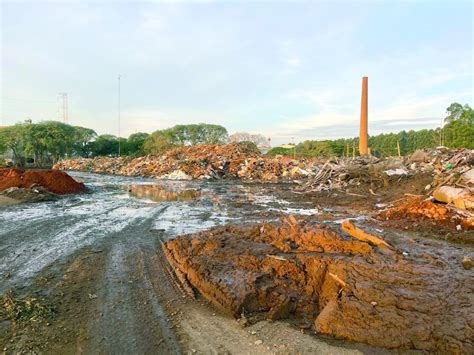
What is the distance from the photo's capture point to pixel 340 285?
4004 mm

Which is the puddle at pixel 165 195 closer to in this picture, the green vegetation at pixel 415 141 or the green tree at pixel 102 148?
the green vegetation at pixel 415 141

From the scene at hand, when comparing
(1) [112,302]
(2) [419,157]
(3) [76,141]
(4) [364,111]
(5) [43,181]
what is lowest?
(1) [112,302]

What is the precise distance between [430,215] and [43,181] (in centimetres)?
1596

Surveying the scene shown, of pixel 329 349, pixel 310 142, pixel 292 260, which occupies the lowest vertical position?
pixel 329 349

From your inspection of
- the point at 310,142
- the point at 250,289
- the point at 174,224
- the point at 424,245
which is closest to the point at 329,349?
the point at 250,289

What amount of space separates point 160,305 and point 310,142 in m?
66.4

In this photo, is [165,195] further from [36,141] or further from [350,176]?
[36,141]

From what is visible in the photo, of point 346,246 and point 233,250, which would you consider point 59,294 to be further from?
point 346,246

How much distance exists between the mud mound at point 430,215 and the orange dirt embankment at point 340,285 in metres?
3.24

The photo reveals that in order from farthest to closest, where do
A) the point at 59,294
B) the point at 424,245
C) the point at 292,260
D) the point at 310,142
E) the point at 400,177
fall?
the point at 310,142 < the point at 400,177 < the point at 424,245 < the point at 292,260 < the point at 59,294

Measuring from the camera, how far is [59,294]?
13.5ft

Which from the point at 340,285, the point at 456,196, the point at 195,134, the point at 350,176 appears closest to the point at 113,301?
the point at 340,285

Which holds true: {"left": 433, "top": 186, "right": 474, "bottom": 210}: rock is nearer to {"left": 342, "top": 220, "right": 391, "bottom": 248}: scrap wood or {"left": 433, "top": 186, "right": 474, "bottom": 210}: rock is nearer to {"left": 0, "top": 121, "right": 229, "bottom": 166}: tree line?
{"left": 342, "top": 220, "right": 391, "bottom": 248}: scrap wood

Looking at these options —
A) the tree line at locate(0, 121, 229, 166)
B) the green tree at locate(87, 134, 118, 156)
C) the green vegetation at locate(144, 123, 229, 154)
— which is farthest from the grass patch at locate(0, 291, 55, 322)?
the green tree at locate(87, 134, 118, 156)
